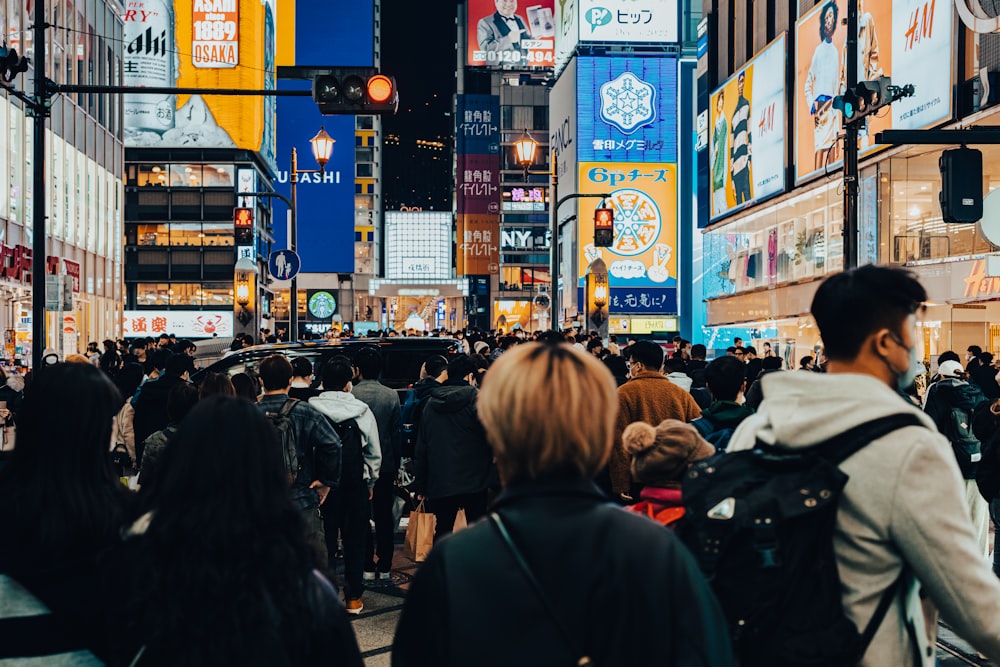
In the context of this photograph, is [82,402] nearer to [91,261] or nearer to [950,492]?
[950,492]

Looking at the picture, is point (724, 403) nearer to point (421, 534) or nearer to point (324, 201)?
point (421, 534)

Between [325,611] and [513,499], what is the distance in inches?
26.3

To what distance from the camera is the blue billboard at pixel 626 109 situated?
69.3 metres

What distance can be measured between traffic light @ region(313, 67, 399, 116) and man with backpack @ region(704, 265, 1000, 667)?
10595mm

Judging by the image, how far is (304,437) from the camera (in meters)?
7.48

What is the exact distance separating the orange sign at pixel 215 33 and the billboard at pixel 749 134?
38.1m

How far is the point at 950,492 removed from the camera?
2.69 metres

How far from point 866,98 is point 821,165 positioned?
20601 millimetres

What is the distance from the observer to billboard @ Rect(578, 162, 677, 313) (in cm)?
6606

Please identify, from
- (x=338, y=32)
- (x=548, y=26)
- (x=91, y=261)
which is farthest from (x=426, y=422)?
(x=548, y=26)

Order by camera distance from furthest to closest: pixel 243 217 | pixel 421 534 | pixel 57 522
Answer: pixel 243 217, pixel 421 534, pixel 57 522

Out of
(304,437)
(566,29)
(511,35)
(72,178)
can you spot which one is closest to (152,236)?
(566,29)

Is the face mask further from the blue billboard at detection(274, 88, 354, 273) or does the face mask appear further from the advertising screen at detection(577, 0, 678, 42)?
the blue billboard at detection(274, 88, 354, 273)

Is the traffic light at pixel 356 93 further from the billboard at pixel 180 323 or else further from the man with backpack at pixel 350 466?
the billboard at pixel 180 323
